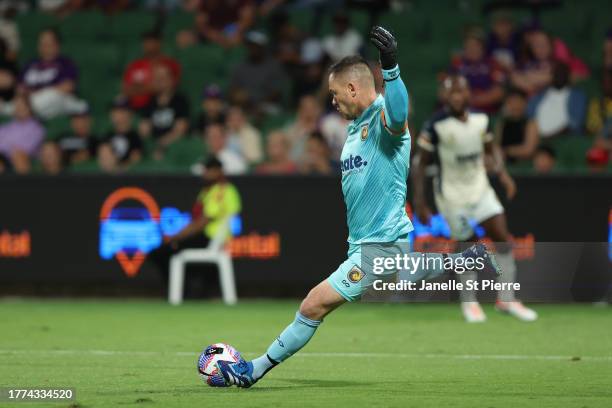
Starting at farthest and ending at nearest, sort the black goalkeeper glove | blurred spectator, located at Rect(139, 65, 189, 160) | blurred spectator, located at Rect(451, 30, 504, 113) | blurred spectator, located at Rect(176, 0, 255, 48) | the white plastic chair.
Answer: blurred spectator, located at Rect(176, 0, 255, 48)
blurred spectator, located at Rect(139, 65, 189, 160)
blurred spectator, located at Rect(451, 30, 504, 113)
the white plastic chair
the black goalkeeper glove

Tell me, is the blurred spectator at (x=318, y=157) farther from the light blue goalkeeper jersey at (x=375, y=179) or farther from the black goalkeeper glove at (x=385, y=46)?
the black goalkeeper glove at (x=385, y=46)

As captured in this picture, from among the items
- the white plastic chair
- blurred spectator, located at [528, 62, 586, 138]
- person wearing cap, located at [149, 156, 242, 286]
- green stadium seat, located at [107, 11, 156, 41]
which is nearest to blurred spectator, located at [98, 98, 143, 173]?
person wearing cap, located at [149, 156, 242, 286]

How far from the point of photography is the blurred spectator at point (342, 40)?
58.5 feet

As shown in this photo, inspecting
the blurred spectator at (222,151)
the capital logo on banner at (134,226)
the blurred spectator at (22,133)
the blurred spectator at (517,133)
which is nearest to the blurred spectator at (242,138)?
the blurred spectator at (222,151)

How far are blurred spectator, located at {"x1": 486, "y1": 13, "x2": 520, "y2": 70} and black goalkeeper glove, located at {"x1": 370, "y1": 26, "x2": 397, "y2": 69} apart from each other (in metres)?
10.8

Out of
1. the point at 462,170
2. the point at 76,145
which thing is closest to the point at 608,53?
the point at 462,170

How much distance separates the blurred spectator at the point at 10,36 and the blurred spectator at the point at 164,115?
94.0 inches

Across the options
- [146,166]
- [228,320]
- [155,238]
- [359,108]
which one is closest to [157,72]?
[146,166]

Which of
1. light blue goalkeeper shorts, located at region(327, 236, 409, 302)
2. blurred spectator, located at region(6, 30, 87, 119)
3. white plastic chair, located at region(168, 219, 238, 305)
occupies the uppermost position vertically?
blurred spectator, located at region(6, 30, 87, 119)

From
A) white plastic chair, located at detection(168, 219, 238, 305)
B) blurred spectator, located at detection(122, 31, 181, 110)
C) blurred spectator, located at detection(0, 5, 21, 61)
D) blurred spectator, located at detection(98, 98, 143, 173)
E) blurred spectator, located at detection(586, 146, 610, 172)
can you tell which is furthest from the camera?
blurred spectator, located at detection(0, 5, 21, 61)

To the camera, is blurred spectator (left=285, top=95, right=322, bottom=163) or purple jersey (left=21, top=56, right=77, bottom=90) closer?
blurred spectator (left=285, top=95, right=322, bottom=163)

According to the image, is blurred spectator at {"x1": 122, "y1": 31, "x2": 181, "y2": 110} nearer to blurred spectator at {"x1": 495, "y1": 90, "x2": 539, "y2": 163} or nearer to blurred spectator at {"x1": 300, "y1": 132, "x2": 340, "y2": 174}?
blurred spectator at {"x1": 300, "y1": 132, "x2": 340, "y2": 174}

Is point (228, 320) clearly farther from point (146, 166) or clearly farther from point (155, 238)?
point (146, 166)

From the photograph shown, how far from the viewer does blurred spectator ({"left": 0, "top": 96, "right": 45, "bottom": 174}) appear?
678 inches
